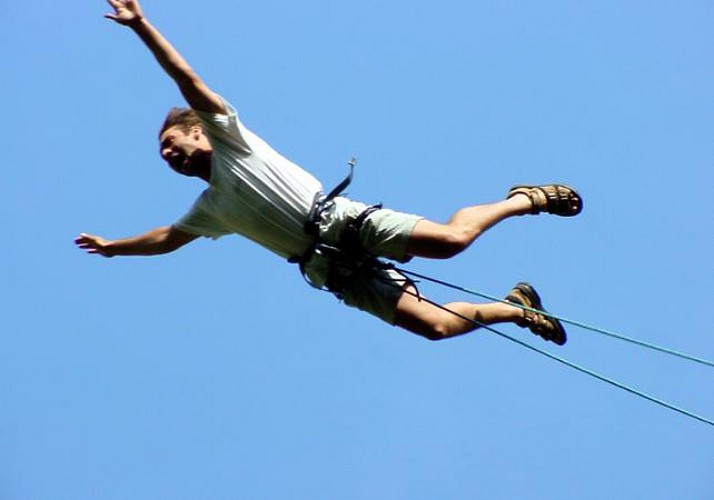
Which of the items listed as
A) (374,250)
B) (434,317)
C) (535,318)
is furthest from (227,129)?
(535,318)

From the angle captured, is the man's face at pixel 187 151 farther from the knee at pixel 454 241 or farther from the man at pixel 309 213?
the knee at pixel 454 241

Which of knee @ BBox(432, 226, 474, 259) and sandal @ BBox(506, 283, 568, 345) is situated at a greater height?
sandal @ BBox(506, 283, 568, 345)

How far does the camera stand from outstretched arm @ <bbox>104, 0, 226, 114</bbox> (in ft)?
23.4

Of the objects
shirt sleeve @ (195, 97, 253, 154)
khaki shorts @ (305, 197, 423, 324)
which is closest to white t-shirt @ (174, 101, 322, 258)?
shirt sleeve @ (195, 97, 253, 154)

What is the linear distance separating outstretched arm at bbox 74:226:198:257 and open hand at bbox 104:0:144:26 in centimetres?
177

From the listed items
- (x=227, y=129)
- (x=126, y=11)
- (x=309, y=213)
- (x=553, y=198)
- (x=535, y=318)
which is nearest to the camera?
(x=126, y=11)

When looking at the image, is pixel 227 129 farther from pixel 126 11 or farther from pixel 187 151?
pixel 126 11

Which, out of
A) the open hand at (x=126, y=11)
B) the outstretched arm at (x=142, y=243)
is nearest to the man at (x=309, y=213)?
the open hand at (x=126, y=11)

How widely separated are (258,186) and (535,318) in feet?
7.23

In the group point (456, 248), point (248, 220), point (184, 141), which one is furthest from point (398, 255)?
point (184, 141)

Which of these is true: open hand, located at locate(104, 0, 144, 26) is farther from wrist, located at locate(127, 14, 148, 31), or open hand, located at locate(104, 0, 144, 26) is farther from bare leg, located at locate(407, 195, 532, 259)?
bare leg, located at locate(407, 195, 532, 259)

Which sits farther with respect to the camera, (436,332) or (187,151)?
(436,332)

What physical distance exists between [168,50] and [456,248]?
1975 millimetres

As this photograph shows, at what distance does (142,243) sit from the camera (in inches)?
342
